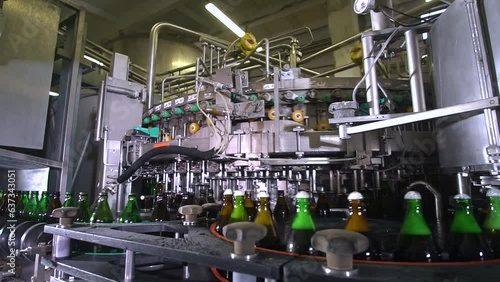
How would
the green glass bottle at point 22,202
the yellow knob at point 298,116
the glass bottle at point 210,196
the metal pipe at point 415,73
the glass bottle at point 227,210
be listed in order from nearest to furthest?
the glass bottle at point 227,210 → the metal pipe at point 415,73 → the yellow knob at point 298,116 → the glass bottle at point 210,196 → the green glass bottle at point 22,202

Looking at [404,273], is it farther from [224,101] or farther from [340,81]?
[340,81]

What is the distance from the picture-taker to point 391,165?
1423mm

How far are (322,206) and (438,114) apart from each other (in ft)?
2.38

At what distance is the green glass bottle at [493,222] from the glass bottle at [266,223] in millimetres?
435

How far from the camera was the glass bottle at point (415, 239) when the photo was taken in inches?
20.9

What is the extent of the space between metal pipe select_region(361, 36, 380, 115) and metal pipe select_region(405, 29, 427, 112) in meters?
0.12

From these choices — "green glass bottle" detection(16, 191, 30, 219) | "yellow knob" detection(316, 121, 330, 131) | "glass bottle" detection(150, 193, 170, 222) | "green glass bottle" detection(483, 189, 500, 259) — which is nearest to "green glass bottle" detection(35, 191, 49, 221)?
"green glass bottle" detection(16, 191, 30, 219)

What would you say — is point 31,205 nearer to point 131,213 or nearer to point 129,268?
point 131,213

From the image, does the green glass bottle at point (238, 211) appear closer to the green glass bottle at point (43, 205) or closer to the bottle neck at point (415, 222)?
the bottle neck at point (415, 222)

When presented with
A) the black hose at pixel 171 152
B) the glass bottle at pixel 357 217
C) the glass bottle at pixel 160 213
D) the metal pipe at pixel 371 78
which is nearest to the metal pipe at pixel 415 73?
the metal pipe at pixel 371 78

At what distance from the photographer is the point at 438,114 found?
0.82 metres

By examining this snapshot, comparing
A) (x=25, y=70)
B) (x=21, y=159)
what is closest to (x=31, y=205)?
(x=21, y=159)

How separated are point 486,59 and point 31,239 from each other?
5.04 ft

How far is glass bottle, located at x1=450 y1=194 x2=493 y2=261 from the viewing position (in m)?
0.53
